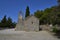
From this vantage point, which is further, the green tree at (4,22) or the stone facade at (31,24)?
the green tree at (4,22)

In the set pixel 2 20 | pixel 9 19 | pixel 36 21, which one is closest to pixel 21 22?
pixel 36 21

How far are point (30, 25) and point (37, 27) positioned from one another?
2.50 meters

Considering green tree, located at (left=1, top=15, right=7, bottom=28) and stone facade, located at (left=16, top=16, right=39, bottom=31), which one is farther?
green tree, located at (left=1, top=15, right=7, bottom=28)

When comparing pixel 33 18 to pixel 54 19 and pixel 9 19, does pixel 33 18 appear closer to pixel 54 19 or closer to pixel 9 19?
pixel 54 19

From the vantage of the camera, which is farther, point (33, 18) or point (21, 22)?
point (21, 22)

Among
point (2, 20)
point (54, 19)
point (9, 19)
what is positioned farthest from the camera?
point (9, 19)

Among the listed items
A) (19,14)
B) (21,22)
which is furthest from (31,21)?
Result: (19,14)

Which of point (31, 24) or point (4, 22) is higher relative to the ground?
point (4, 22)

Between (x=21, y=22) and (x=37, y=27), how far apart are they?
23.0 feet

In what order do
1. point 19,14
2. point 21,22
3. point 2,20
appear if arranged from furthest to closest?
point 2,20 < point 19,14 < point 21,22

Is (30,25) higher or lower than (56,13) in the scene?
lower

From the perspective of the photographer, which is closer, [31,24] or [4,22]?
[31,24]

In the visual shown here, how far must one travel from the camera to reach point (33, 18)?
46.4 m

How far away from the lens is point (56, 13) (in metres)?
27.5
